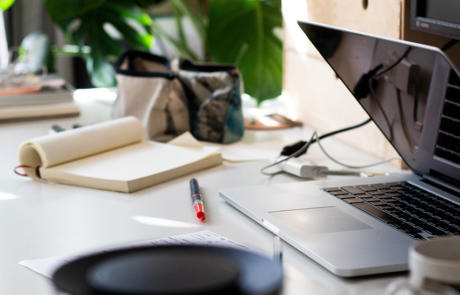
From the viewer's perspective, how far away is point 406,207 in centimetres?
101

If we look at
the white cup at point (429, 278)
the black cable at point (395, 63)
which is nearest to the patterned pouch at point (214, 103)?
the black cable at point (395, 63)

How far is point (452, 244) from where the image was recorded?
0.65 metres

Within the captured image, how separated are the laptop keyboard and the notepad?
314 mm

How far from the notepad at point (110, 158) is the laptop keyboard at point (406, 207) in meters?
0.31

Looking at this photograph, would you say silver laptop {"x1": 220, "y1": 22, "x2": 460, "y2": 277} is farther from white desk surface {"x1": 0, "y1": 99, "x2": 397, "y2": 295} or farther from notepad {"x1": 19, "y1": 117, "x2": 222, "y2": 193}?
notepad {"x1": 19, "y1": 117, "x2": 222, "y2": 193}

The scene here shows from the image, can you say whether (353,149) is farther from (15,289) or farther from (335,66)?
(15,289)

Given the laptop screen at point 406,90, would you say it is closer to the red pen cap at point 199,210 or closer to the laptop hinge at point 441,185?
the laptop hinge at point 441,185

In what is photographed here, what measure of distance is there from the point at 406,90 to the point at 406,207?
0.54 ft

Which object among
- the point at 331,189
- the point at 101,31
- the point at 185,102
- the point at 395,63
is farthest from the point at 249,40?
the point at 395,63

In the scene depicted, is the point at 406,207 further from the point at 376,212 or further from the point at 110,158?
the point at 110,158

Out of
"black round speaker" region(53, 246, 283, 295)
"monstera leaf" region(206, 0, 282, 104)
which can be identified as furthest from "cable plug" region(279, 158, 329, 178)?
"black round speaker" region(53, 246, 283, 295)

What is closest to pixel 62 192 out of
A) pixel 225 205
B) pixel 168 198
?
pixel 168 198

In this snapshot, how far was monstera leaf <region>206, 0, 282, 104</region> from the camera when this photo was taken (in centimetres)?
190

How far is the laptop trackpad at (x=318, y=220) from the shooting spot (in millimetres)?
954
